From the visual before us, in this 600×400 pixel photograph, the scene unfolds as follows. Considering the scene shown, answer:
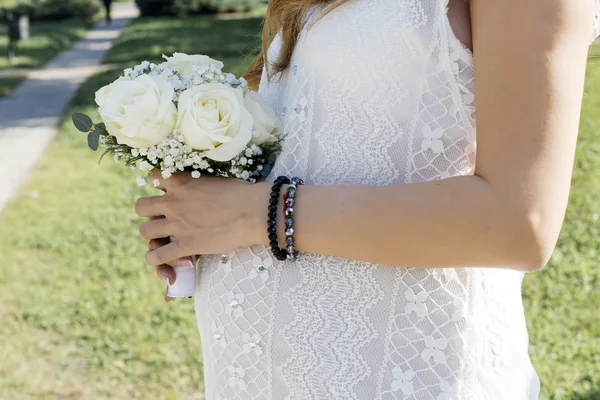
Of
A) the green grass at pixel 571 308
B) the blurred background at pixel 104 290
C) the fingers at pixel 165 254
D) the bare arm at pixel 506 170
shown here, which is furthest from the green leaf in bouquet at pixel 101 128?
the green grass at pixel 571 308

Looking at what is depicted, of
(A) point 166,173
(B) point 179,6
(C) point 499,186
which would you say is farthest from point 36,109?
(B) point 179,6

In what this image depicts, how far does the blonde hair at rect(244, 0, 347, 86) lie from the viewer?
5.68 ft

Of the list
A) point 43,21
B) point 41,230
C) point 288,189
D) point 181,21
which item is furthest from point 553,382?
point 43,21

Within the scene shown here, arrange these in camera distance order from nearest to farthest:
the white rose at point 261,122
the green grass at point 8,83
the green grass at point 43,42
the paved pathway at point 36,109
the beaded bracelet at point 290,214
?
the beaded bracelet at point 290,214 → the white rose at point 261,122 → the paved pathway at point 36,109 → the green grass at point 8,83 → the green grass at point 43,42

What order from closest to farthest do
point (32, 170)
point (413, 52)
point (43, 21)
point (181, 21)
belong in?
point (413, 52), point (32, 170), point (181, 21), point (43, 21)

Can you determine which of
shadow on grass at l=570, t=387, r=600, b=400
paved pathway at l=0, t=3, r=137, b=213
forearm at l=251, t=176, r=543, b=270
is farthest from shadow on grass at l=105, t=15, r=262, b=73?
forearm at l=251, t=176, r=543, b=270

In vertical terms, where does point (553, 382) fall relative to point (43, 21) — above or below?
above

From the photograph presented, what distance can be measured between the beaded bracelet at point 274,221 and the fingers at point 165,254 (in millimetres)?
274

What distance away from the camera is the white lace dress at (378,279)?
59.3 inches

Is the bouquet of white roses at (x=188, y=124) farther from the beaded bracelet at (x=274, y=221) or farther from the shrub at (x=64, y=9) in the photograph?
the shrub at (x=64, y=9)

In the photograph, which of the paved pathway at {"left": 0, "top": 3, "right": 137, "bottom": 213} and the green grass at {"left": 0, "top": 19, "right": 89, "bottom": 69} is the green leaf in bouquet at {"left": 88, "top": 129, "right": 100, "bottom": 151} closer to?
the paved pathway at {"left": 0, "top": 3, "right": 137, "bottom": 213}

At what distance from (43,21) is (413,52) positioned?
29.3 m

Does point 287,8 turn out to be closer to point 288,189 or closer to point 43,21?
point 288,189

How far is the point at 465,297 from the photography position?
1.55m
